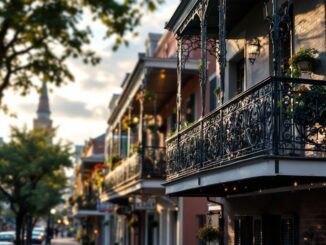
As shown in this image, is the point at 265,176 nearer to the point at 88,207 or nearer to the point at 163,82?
the point at 163,82

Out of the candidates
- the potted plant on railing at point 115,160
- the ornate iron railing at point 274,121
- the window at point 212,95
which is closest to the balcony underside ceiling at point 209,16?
the ornate iron railing at point 274,121

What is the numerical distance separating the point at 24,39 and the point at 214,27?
7.39 m

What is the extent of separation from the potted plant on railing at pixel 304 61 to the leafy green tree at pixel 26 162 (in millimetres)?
27169

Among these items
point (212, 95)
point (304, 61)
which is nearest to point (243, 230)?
point (304, 61)

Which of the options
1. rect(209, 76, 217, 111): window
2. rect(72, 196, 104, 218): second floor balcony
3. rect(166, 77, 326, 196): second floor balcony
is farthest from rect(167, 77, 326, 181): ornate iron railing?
rect(72, 196, 104, 218): second floor balcony

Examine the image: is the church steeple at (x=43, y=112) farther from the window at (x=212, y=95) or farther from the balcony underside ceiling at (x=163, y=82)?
the window at (x=212, y=95)

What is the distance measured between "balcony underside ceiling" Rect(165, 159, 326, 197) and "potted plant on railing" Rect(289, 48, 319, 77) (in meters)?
1.83

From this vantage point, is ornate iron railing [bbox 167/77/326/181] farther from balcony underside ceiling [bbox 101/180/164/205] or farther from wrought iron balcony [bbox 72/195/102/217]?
wrought iron balcony [bbox 72/195/102/217]

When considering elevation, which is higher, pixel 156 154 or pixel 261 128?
pixel 156 154

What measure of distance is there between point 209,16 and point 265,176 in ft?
19.8

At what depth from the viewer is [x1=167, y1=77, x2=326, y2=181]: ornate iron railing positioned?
859cm

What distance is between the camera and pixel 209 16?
45.1 ft

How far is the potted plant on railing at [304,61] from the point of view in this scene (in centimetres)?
1034

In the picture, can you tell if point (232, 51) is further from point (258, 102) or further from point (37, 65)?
point (37, 65)
